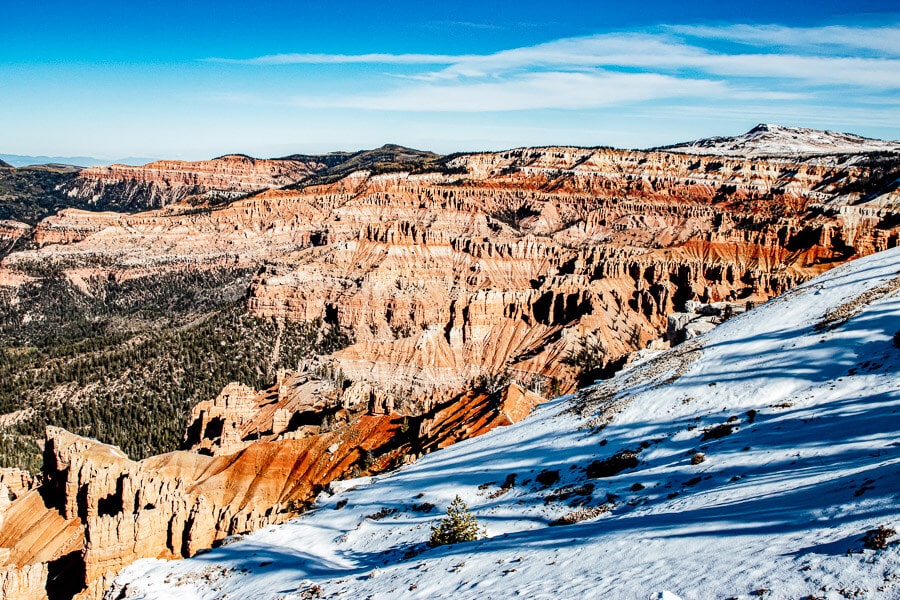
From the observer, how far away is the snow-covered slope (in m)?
12.6

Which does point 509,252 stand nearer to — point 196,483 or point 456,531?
point 196,483

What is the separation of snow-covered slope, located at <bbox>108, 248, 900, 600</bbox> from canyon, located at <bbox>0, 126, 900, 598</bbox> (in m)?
8.37

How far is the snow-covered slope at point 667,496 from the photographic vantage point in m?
12.6

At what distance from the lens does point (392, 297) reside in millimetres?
103688

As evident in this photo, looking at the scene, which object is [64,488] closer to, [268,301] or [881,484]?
[881,484]

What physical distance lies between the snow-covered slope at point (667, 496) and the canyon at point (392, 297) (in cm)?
837

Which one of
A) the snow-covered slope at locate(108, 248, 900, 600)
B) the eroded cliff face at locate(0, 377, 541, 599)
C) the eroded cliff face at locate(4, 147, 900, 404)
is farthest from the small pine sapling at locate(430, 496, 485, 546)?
the eroded cliff face at locate(4, 147, 900, 404)

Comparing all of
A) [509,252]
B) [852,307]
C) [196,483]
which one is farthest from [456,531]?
[509,252]

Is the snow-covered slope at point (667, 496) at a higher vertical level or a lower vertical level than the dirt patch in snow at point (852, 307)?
lower

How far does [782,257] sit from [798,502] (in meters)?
121

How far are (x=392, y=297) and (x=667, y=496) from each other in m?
86.9

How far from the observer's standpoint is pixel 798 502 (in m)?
14.4

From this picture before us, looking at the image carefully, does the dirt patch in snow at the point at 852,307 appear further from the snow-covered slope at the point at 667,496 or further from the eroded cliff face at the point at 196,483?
the eroded cliff face at the point at 196,483

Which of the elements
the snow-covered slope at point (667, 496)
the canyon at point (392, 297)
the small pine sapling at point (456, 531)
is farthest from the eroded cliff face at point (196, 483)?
the small pine sapling at point (456, 531)
